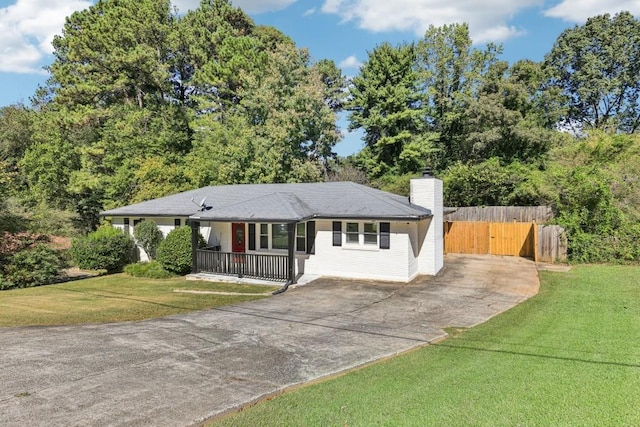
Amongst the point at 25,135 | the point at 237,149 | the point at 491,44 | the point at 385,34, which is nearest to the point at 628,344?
the point at 237,149

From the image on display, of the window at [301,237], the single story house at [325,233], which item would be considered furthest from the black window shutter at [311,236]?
the window at [301,237]

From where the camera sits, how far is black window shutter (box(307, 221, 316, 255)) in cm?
1603

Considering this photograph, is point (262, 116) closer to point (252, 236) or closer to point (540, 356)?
point (252, 236)

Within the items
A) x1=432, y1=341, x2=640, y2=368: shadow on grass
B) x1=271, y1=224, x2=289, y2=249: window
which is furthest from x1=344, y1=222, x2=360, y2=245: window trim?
x1=432, y1=341, x2=640, y2=368: shadow on grass

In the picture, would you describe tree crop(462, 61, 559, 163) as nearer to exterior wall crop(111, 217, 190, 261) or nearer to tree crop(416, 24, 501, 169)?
tree crop(416, 24, 501, 169)

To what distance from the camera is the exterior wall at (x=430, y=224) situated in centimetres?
1605

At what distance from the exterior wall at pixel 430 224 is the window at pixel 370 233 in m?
2.04

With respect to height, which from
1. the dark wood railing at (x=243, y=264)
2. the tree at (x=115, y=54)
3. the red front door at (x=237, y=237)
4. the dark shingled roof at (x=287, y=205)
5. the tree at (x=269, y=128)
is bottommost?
the dark wood railing at (x=243, y=264)

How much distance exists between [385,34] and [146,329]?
30024mm

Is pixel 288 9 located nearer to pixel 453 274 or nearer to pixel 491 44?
pixel 491 44

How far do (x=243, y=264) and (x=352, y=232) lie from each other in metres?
4.35

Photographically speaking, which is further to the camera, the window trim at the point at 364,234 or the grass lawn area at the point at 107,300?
the window trim at the point at 364,234

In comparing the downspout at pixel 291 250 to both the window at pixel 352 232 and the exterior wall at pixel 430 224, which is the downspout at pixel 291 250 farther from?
the exterior wall at pixel 430 224

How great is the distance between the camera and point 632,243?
17328mm
